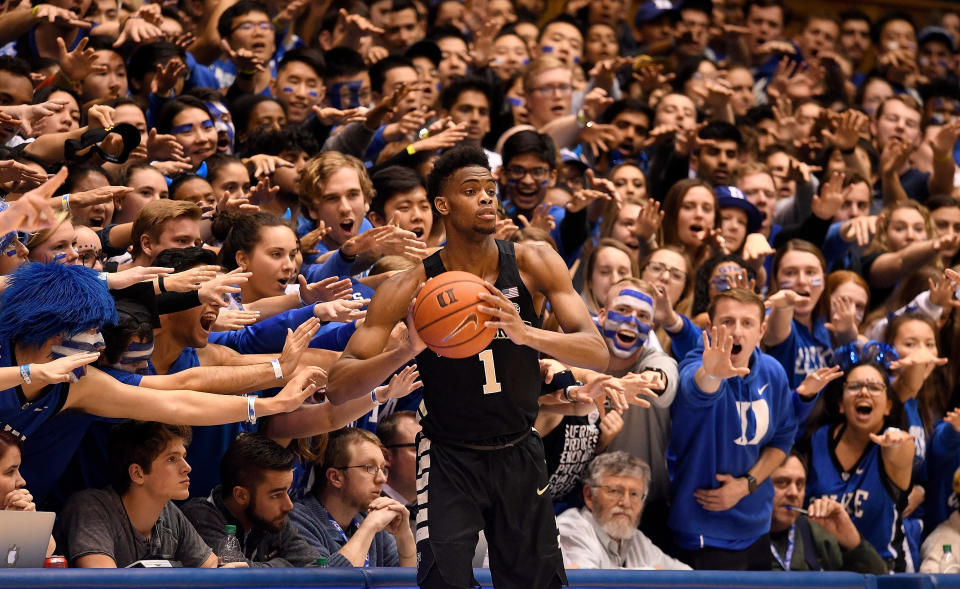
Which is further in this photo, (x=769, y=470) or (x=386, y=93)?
(x=386, y=93)

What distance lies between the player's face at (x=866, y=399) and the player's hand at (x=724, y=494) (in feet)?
3.76

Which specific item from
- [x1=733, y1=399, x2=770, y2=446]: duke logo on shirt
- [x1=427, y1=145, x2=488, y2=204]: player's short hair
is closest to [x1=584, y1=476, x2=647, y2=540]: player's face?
[x1=733, y1=399, x2=770, y2=446]: duke logo on shirt

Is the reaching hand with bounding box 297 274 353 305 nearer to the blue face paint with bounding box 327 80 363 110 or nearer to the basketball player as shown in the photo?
the basketball player

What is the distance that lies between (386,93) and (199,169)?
1969 mm

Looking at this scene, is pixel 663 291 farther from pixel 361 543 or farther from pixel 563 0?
pixel 563 0

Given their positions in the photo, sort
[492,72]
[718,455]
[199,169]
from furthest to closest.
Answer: [492,72] → [199,169] → [718,455]

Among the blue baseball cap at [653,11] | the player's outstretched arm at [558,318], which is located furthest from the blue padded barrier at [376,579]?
the blue baseball cap at [653,11]

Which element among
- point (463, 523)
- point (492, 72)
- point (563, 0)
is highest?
point (463, 523)

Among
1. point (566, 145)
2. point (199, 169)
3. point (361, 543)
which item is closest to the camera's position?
point (361, 543)

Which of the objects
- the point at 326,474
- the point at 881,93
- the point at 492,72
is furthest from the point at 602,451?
the point at 881,93

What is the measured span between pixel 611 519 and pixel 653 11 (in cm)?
674

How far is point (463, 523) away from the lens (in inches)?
177

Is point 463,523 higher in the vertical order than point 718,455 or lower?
higher

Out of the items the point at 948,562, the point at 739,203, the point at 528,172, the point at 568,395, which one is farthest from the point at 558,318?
the point at 739,203
